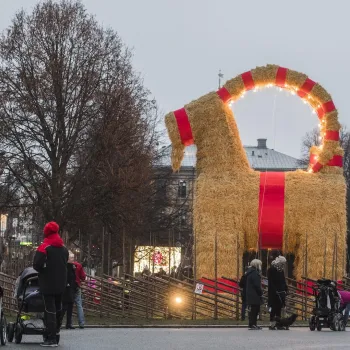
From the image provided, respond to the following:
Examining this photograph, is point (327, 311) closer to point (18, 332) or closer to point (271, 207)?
point (271, 207)

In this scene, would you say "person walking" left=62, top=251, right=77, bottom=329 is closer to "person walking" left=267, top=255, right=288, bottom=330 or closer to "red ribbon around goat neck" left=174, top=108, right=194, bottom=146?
"person walking" left=267, top=255, right=288, bottom=330

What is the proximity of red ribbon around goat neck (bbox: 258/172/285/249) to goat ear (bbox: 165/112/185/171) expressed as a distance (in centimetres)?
241

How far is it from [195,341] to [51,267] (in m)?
3.10

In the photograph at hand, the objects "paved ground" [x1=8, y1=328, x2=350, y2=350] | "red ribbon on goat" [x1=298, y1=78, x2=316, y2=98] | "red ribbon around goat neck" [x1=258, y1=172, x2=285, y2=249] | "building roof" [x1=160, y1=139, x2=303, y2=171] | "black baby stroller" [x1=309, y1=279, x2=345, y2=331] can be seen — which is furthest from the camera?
"building roof" [x1=160, y1=139, x2=303, y2=171]

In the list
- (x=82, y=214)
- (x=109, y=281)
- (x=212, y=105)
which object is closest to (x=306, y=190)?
(x=212, y=105)

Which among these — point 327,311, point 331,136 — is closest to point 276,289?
point 327,311

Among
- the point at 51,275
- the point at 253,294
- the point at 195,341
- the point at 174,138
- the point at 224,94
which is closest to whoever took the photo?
the point at 51,275

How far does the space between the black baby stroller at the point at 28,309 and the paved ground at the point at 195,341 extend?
222 millimetres

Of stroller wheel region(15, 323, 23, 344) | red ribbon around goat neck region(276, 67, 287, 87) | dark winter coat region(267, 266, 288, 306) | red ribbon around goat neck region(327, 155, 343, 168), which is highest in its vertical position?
red ribbon around goat neck region(276, 67, 287, 87)

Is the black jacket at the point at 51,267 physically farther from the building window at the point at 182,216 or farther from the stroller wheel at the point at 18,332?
the building window at the point at 182,216

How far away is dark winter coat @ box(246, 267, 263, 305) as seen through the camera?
1060 inches

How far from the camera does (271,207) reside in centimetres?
3400

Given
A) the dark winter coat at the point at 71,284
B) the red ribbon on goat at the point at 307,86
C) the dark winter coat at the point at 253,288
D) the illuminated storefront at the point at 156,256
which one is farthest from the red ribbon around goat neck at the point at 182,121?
the dark winter coat at the point at 71,284

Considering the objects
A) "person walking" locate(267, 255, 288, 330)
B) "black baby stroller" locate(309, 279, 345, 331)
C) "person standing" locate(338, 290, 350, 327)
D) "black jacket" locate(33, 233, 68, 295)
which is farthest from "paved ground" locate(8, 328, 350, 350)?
"person standing" locate(338, 290, 350, 327)
